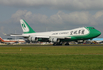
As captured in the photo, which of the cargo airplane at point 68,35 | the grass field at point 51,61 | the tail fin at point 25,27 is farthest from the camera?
the tail fin at point 25,27

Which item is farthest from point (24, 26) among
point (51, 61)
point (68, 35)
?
point (51, 61)

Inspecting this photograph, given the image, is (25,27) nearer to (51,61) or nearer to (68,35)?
(68,35)

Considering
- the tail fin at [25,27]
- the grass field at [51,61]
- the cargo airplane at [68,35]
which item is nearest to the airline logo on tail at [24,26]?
the tail fin at [25,27]

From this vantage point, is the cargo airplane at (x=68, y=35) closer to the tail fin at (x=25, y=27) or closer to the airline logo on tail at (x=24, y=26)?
the tail fin at (x=25, y=27)

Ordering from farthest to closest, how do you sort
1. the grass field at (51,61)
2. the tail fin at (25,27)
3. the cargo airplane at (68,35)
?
the tail fin at (25,27) < the cargo airplane at (68,35) < the grass field at (51,61)

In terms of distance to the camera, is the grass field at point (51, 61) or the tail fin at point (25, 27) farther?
the tail fin at point (25, 27)

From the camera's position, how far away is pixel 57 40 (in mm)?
73875

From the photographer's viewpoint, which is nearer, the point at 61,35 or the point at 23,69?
the point at 23,69

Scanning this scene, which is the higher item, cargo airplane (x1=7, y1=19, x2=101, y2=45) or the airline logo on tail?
the airline logo on tail

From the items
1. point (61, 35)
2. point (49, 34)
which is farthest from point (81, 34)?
point (49, 34)

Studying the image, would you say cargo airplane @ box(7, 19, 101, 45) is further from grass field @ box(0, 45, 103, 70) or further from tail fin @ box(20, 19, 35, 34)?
grass field @ box(0, 45, 103, 70)

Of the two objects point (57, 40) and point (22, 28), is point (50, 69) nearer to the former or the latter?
point (57, 40)

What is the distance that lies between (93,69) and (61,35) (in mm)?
60101


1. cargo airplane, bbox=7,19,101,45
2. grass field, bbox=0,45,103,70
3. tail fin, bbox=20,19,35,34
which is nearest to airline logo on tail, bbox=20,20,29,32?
tail fin, bbox=20,19,35,34
